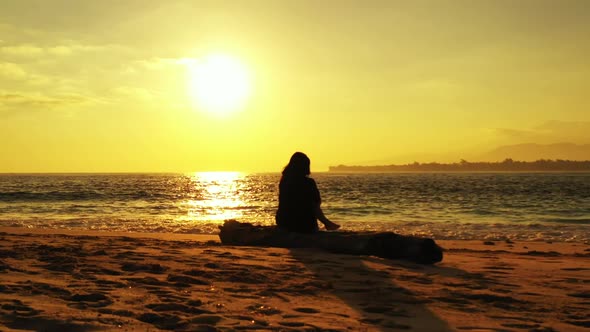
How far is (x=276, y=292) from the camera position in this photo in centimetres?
595

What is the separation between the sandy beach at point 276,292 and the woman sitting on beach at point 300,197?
3.11 feet

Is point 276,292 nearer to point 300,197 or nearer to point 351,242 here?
point 351,242

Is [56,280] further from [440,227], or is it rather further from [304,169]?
[440,227]

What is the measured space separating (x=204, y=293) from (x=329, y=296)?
56.9 inches

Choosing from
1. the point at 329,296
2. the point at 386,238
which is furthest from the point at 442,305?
the point at 386,238

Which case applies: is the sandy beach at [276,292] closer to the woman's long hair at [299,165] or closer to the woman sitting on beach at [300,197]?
the woman sitting on beach at [300,197]

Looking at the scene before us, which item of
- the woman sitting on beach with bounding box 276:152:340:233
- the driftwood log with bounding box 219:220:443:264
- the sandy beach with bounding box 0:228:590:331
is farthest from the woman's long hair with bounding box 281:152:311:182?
the sandy beach with bounding box 0:228:590:331

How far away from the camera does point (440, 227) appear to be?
17.4 metres

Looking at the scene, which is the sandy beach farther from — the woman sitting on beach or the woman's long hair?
the woman's long hair

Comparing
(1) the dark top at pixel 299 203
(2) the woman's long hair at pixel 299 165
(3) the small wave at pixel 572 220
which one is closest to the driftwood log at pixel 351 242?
(1) the dark top at pixel 299 203

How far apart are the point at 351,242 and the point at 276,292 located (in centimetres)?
342

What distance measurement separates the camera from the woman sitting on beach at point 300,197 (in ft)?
32.5

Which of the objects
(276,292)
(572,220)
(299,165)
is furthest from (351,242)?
(572,220)

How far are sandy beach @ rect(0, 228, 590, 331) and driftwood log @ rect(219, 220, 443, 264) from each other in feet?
0.93
